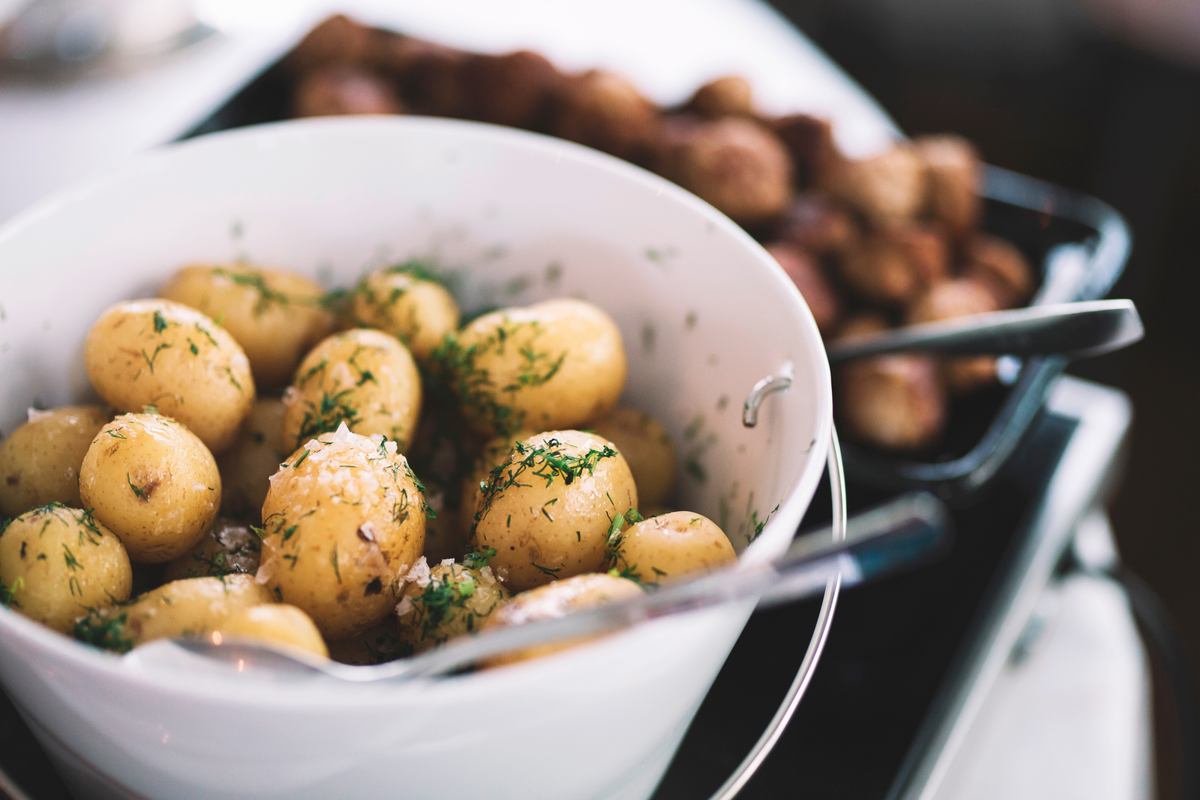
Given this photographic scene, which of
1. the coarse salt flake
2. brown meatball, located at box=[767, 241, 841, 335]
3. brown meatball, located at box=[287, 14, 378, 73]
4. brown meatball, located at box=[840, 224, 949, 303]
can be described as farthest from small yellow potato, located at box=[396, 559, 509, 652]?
brown meatball, located at box=[287, 14, 378, 73]

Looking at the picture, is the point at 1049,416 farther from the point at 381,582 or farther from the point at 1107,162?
the point at 1107,162

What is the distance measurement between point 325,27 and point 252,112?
0.55ft

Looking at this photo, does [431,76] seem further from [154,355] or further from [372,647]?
[372,647]

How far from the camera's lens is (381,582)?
1.63ft

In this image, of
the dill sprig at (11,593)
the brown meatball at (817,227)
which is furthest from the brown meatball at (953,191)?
the dill sprig at (11,593)

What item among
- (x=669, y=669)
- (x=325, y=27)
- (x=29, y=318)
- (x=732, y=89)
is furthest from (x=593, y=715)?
(x=325, y=27)

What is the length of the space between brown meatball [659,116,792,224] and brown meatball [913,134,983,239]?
204 mm

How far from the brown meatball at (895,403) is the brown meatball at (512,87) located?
1.86 ft

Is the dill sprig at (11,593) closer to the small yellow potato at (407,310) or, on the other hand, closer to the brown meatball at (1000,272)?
the small yellow potato at (407,310)

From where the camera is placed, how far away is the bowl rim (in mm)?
363

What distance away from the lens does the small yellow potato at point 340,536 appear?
18.8 inches

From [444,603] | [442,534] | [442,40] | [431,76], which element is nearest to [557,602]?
[444,603]

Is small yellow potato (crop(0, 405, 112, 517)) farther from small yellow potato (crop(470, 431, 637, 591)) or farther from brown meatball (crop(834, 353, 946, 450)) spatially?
brown meatball (crop(834, 353, 946, 450))

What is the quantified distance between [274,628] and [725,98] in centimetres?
97
